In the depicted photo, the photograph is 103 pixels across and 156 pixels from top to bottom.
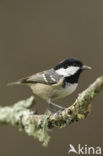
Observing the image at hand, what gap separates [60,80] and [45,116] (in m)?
0.36

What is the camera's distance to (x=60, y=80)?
252 cm

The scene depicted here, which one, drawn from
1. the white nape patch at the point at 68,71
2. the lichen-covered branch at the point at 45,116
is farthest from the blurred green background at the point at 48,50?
the white nape patch at the point at 68,71

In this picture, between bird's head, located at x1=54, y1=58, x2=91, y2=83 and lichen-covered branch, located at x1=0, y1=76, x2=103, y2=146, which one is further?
bird's head, located at x1=54, y1=58, x2=91, y2=83

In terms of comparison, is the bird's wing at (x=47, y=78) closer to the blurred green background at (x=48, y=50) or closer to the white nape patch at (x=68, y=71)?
the white nape patch at (x=68, y=71)

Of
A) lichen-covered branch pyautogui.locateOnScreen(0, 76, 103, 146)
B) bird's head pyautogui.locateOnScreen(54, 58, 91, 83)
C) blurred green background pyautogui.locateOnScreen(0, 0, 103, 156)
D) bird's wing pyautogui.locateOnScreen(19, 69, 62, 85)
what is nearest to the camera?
lichen-covered branch pyautogui.locateOnScreen(0, 76, 103, 146)

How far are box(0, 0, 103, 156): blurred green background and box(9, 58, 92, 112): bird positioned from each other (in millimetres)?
1026

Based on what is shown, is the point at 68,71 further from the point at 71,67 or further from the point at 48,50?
the point at 48,50

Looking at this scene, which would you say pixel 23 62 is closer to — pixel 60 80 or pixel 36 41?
pixel 36 41

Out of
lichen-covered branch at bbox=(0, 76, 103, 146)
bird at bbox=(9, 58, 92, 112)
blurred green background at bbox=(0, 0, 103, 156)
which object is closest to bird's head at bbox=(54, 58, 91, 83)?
bird at bbox=(9, 58, 92, 112)

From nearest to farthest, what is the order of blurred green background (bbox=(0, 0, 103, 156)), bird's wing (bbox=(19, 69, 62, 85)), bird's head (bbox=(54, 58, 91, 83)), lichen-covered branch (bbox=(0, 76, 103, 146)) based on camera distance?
lichen-covered branch (bbox=(0, 76, 103, 146)) → bird's head (bbox=(54, 58, 91, 83)) → bird's wing (bbox=(19, 69, 62, 85)) → blurred green background (bbox=(0, 0, 103, 156))

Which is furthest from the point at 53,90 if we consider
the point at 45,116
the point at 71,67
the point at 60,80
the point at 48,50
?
the point at 48,50

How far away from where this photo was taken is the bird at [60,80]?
8.06 ft

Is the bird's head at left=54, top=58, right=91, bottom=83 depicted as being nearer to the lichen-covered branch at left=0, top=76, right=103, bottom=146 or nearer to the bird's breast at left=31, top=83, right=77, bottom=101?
the bird's breast at left=31, top=83, right=77, bottom=101

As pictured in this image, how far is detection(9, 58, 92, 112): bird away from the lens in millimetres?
2457
